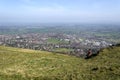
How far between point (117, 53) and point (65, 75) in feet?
53.8

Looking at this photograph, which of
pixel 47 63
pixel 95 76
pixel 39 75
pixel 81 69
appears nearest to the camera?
pixel 95 76

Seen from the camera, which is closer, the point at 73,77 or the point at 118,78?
the point at 118,78

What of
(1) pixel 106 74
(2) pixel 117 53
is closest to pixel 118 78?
(1) pixel 106 74

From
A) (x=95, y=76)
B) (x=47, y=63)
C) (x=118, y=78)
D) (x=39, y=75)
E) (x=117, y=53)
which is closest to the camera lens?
(x=118, y=78)

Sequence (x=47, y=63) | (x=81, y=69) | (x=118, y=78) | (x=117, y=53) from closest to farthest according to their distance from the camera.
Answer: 1. (x=118, y=78)
2. (x=81, y=69)
3. (x=47, y=63)
4. (x=117, y=53)

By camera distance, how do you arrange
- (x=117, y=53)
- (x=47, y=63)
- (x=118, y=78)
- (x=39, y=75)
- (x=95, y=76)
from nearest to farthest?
(x=118, y=78) → (x=95, y=76) → (x=39, y=75) → (x=47, y=63) → (x=117, y=53)

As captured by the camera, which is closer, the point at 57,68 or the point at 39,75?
the point at 39,75

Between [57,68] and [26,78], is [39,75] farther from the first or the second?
[57,68]

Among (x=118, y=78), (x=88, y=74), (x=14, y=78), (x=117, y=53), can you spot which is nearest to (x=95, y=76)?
(x=88, y=74)

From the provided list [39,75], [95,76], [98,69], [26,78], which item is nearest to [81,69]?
[98,69]

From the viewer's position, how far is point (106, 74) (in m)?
25.4

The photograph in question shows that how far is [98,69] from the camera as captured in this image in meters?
27.8

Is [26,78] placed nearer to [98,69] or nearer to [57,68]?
[57,68]

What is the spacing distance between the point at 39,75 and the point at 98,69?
26.0ft
